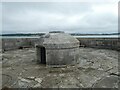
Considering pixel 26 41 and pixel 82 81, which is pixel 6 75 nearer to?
pixel 82 81

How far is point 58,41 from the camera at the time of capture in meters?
6.72

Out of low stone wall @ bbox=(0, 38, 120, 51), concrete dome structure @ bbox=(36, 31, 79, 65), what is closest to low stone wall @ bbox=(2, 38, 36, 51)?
low stone wall @ bbox=(0, 38, 120, 51)

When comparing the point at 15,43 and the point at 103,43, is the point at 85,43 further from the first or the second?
the point at 15,43

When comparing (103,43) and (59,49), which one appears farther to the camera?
(103,43)

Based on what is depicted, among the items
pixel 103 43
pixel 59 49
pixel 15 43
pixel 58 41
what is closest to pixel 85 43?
pixel 103 43

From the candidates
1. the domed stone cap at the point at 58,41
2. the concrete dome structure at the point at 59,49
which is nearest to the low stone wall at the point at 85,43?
the domed stone cap at the point at 58,41

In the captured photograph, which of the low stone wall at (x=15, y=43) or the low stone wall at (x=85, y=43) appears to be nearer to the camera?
the low stone wall at (x=85, y=43)

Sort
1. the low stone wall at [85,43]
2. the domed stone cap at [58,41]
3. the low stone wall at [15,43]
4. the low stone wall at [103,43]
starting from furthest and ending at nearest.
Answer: the low stone wall at [15,43] < the low stone wall at [85,43] < the low stone wall at [103,43] < the domed stone cap at [58,41]

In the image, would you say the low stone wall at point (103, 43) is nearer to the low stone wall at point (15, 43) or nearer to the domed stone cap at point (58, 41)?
the low stone wall at point (15, 43)

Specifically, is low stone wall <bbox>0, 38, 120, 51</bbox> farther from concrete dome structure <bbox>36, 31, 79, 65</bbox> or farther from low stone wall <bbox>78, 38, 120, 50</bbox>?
concrete dome structure <bbox>36, 31, 79, 65</bbox>

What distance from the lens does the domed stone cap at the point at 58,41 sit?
6.57 m

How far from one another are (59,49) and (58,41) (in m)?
0.39

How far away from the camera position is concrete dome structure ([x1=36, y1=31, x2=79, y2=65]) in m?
6.57

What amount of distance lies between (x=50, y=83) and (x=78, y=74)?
49.8 inches
